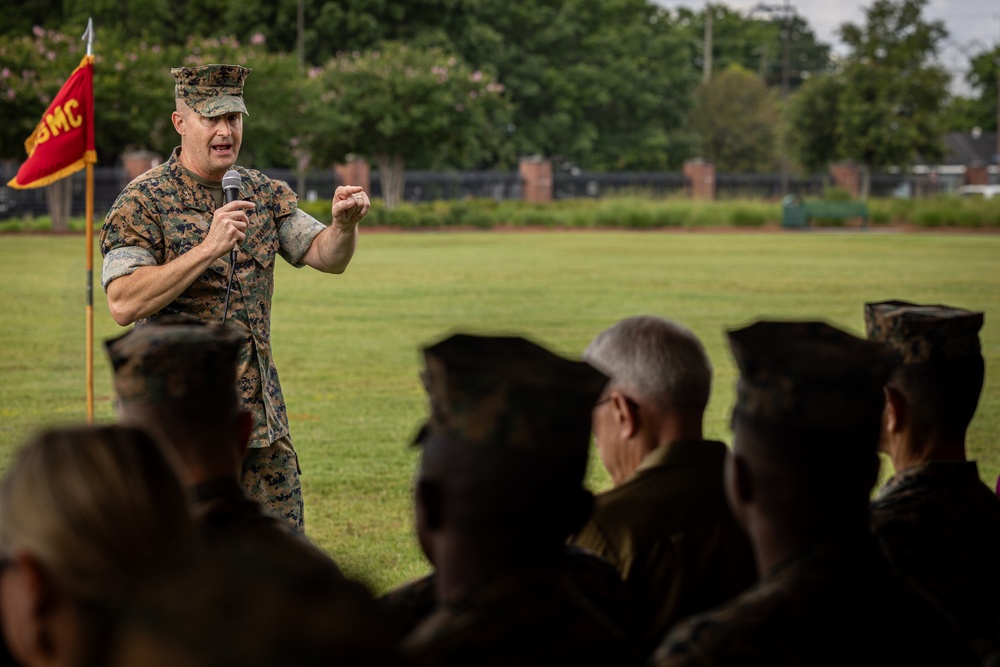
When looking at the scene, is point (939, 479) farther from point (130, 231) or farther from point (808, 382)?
point (130, 231)

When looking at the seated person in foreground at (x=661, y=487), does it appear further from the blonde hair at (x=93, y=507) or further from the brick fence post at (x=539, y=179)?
the brick fence post at (x=539, y=179)

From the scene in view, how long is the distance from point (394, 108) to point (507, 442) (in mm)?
47070

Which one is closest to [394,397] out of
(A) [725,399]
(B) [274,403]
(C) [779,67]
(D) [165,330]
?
(A) [725,399]

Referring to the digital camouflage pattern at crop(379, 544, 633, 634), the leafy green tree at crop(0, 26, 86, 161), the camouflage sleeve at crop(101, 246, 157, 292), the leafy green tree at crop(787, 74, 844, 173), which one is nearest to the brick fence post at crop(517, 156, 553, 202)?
the leafy green tree at crop(787, 74, 844, 173)

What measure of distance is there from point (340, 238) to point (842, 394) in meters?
2.95

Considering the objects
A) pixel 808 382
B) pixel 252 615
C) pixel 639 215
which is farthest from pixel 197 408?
pixel 639 215

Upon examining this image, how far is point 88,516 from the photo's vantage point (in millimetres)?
1609

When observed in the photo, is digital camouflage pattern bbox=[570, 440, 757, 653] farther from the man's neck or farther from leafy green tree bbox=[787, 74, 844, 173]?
leafy green tree bbox=[787, 74, 844, 173]

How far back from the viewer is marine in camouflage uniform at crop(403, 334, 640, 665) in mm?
2047

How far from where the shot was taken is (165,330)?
2.88 m

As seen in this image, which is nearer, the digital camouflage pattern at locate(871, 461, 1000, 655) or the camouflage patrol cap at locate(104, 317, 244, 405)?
the camouflage patrol cap at locate(104, 317, 244, 405)

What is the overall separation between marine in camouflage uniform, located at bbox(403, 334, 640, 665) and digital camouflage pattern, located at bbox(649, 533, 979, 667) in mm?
160

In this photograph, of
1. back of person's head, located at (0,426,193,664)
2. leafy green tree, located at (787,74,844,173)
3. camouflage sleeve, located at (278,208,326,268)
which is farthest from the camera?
leafy green tree, located at (787,74,844,173)

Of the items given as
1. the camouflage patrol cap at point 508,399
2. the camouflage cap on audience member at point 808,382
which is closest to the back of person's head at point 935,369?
the camouflage cap on audience member at point 808,382
